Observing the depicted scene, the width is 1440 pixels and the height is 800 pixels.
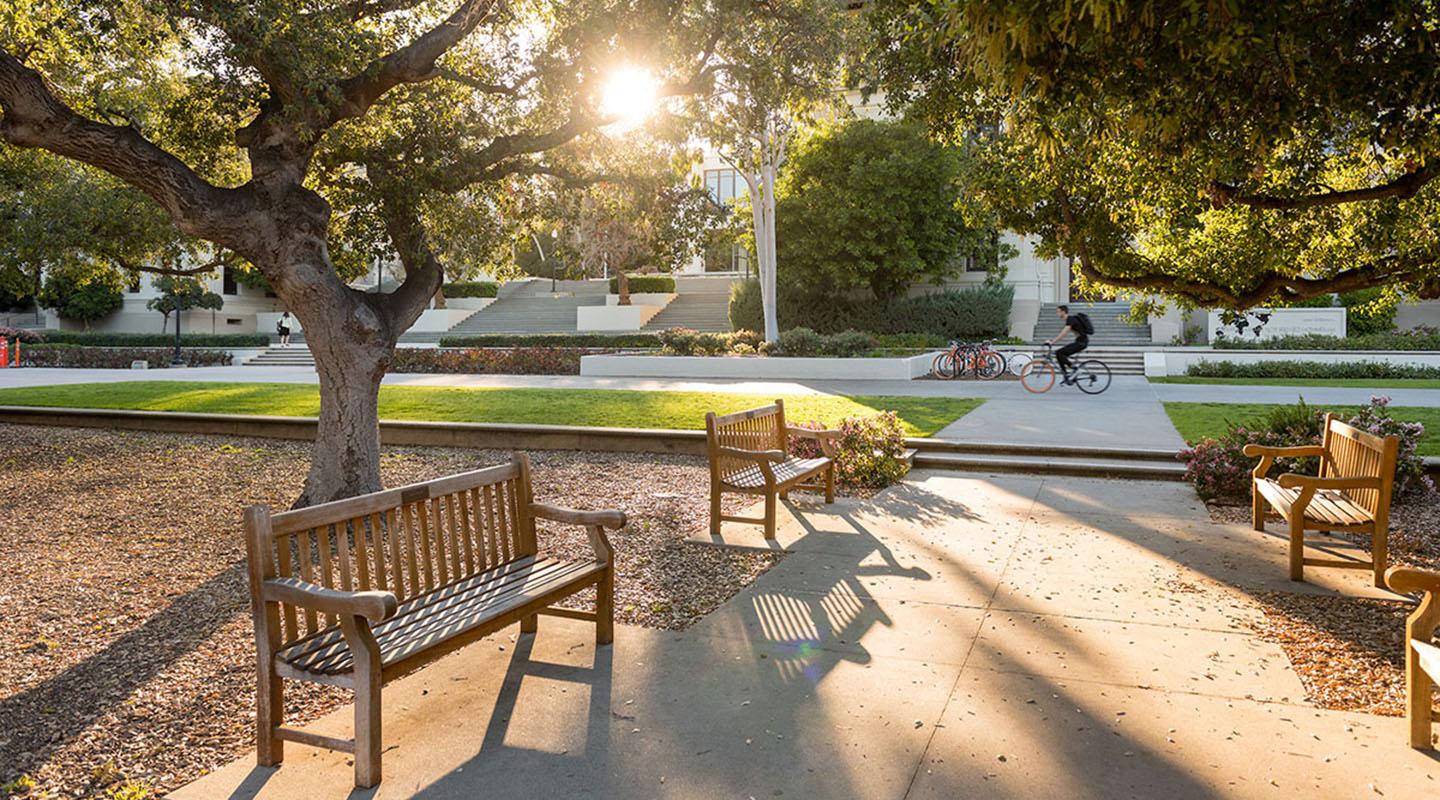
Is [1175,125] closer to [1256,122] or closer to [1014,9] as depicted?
[1256,122]

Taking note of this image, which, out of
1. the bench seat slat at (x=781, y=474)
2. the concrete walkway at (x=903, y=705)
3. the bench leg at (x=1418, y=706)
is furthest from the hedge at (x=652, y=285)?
the bench leg at (x=1418, y=706)

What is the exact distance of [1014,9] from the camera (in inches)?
140

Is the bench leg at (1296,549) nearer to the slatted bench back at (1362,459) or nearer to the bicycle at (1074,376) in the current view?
the slatted bench back at (1362,459)

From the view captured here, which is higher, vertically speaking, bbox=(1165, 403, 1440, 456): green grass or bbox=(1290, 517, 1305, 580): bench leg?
bbox=(1165, 403, 1440, 456): green grass

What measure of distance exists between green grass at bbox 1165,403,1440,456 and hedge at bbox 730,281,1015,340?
17.9 meters

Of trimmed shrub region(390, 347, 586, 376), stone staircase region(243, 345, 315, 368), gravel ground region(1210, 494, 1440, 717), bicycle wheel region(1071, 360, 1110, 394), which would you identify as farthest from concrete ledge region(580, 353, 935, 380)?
gravel ground region(1210, 494, 1440, 717)

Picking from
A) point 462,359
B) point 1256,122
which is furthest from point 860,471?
point 462,359

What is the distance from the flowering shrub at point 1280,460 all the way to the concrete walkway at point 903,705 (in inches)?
94.4

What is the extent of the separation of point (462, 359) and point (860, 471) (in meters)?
20.2

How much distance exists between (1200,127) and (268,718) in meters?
5.25

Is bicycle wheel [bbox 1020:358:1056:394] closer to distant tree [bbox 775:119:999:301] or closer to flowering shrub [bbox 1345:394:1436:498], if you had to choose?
flowering shrub [bbox 1345:394:1436:498]

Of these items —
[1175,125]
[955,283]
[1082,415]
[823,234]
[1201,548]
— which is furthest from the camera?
[955,283]

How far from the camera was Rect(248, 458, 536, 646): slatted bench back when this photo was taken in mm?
3695

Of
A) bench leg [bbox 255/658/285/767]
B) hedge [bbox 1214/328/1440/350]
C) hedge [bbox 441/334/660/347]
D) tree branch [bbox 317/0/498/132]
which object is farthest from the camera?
hedge [bbox 441/334/660/347]
